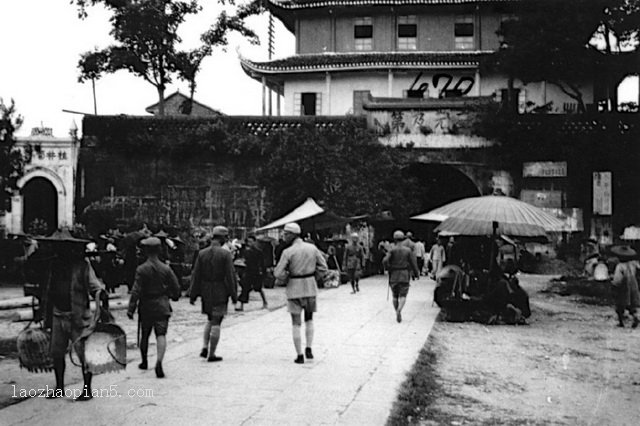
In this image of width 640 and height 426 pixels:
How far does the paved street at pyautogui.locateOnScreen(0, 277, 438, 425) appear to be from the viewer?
5.96m

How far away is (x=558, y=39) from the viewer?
23.6 m

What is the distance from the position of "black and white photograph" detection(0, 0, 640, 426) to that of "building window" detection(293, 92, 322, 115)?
86 mm

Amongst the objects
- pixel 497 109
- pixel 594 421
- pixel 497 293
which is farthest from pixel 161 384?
pixel 497 109

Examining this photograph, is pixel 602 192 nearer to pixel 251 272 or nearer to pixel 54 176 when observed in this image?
pixel 251 272

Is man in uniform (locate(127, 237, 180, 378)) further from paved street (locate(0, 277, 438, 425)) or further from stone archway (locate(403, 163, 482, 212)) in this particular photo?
stone archway (locate(403, 163, 482, 212))

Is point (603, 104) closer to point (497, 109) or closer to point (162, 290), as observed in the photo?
point (497, 109)

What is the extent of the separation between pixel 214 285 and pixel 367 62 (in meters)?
23.3

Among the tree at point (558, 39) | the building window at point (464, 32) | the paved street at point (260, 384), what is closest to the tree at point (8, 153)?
the paved street at point (260, 384)

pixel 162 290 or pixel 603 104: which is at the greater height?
pixel 603 104

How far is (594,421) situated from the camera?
699 centimetres

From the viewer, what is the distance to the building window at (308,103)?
105 ft

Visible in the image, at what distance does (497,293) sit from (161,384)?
8.13 meters

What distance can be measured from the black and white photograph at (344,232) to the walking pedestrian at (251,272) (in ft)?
0.32

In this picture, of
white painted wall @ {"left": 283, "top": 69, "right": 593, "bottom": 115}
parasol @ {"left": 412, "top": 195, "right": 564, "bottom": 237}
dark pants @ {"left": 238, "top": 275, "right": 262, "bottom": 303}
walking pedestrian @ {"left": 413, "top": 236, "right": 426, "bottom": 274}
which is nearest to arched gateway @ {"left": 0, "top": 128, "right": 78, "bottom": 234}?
white painted wall @ {"left": 283, "top": 69, "right": 593, "bottom": 115}
